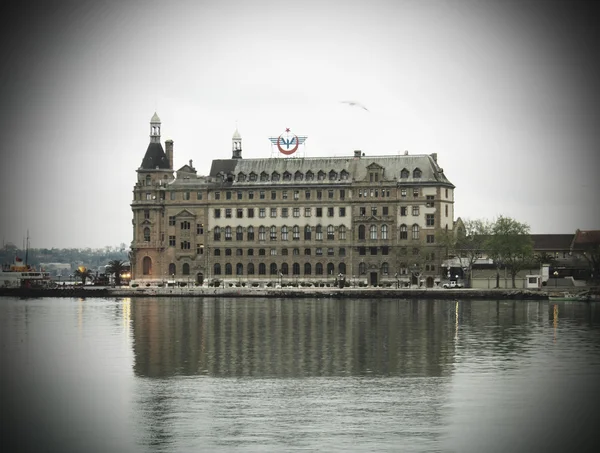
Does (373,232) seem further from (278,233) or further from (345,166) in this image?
(278,233)

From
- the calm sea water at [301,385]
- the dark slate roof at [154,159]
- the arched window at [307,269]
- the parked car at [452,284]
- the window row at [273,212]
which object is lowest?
the calm sea water at [301,385]

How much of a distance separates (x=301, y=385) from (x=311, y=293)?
287 feet

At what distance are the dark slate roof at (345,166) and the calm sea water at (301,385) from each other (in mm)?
62886

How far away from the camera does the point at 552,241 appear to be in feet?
584

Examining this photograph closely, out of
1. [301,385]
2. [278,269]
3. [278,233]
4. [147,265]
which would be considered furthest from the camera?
[147,265]

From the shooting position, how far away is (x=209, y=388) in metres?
52.4

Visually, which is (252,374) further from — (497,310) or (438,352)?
(497,310)

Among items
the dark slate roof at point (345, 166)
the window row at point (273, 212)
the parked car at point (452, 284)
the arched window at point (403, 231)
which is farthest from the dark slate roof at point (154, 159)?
the parked car at point (452, 284)

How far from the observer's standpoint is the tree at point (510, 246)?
140500mm

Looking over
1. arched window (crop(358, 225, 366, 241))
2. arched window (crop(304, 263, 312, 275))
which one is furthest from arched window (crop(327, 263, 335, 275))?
arched window (crop(358, 225, 366, 241))

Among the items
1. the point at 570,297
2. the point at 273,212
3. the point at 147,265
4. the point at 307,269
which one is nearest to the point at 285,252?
the point at 307,269

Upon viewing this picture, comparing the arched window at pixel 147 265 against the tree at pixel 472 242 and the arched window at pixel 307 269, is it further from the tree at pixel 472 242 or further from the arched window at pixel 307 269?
the tree at pixel 472 242

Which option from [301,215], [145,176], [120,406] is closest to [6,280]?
[145,176]

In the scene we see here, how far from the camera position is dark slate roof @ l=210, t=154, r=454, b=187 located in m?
156
